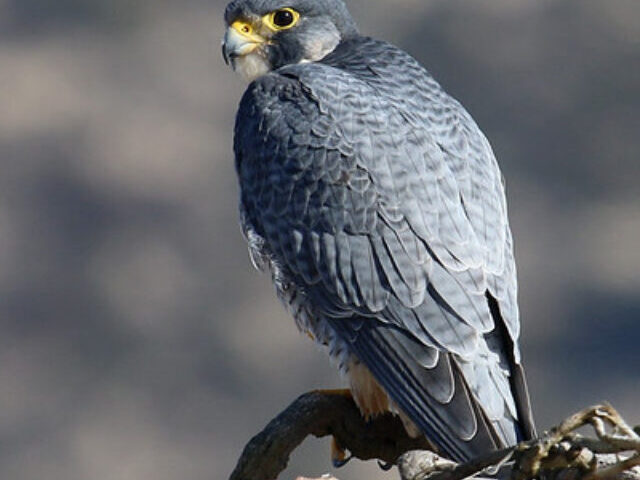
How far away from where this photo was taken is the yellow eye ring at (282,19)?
11.1 ft

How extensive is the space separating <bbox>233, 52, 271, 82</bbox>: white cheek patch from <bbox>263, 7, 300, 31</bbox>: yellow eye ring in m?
0.10

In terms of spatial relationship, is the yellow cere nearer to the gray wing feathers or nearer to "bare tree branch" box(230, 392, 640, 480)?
the gray wing feathers

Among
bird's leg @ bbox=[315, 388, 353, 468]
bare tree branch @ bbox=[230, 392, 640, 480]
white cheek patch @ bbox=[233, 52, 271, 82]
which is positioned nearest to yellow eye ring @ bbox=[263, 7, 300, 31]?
white cheek patch @ bbox=[233, 52, 271, 82]

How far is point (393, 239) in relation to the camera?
8.79 feet

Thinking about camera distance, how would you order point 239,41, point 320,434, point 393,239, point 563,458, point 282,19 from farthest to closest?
point 282,19 < point 239,41 < point 393,239 < point 320,434 < point 563,458

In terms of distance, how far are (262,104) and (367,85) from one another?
0.28m

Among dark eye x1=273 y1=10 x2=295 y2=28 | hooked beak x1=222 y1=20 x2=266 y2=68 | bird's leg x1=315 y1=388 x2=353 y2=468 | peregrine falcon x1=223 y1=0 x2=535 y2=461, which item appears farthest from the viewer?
dark eye x1=273 y1=10 x2=295 y2=28

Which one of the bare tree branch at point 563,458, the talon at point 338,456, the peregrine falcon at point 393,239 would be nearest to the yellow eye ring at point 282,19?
the peregrine falcon at point 393,239

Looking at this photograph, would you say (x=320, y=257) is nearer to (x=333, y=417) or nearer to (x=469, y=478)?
(x=333, y=417)

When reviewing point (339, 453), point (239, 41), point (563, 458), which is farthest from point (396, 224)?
point (563, 458)

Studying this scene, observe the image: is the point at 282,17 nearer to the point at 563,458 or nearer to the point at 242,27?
the point at 242,27

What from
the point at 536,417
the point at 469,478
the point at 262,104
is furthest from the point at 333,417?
the point at 536,417

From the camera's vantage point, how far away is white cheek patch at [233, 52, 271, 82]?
335cm

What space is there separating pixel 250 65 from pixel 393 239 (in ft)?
3.09
